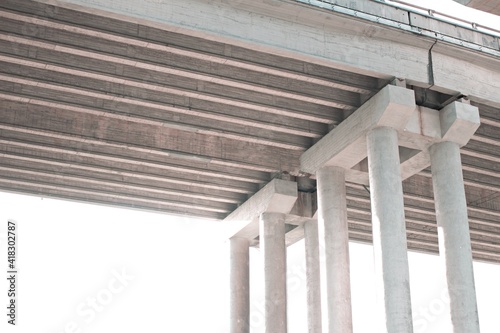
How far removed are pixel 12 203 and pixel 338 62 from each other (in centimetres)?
1749

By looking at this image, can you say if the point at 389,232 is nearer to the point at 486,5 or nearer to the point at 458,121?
the point at 458,121

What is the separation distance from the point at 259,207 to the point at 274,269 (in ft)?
8.74

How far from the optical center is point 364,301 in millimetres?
55562

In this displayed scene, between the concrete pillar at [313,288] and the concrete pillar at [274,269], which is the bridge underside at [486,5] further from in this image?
the concrete pillar at [313,288]

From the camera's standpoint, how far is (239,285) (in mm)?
32969

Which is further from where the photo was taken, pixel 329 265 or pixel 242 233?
pixel 242 233

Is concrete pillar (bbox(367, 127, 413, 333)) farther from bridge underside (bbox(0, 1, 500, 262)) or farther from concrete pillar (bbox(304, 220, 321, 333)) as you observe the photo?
concrete pillar (bbox(304, 220, 321, 333))

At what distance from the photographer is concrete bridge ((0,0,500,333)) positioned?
2334 centimetres

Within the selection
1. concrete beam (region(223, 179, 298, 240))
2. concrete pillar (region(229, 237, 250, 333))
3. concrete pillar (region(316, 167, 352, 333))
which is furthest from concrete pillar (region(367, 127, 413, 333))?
concrete pillar (region(229, 237, 250, 333))

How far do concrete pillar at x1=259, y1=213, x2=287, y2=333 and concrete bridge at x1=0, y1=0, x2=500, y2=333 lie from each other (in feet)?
0.18

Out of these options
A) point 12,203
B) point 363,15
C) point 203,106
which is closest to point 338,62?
point 363,15

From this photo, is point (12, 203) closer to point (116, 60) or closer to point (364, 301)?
point (116, 60)

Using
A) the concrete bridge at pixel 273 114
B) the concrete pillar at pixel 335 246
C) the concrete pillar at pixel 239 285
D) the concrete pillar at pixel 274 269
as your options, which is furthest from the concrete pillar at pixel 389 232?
the concrete pillar at pixel 239 285

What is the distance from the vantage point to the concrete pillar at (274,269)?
29.8 meters
